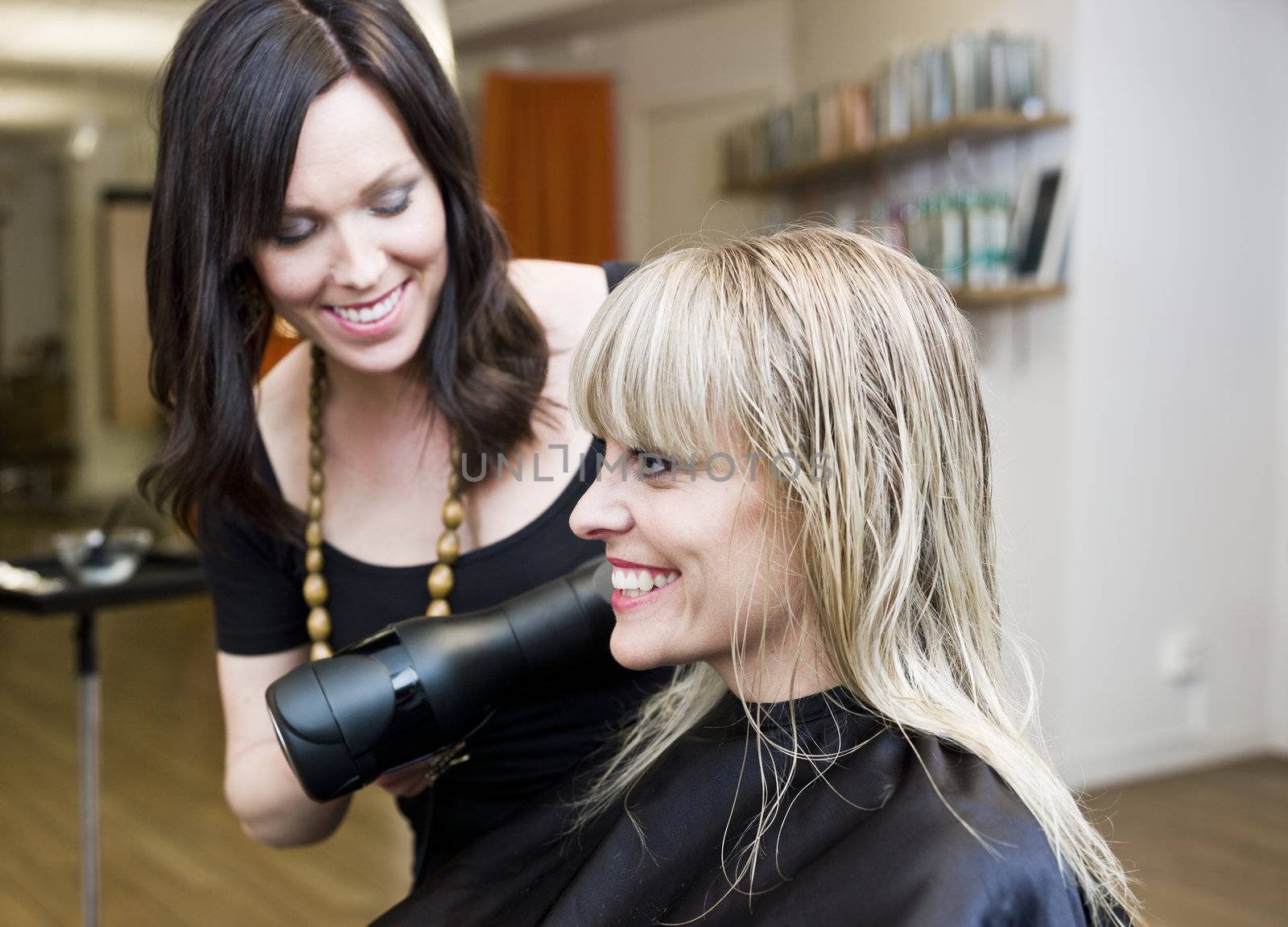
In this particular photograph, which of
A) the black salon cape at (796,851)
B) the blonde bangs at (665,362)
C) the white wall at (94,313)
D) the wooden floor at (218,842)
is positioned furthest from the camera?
the white wall at (94,313)

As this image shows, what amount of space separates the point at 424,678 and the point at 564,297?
1.47ft

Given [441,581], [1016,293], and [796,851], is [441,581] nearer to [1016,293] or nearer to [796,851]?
[796,851]

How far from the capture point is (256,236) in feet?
3.19

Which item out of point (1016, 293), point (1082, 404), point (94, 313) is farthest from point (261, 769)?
point (94, 313)

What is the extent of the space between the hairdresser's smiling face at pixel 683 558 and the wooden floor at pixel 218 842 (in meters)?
1.57

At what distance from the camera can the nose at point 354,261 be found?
974 millimetres

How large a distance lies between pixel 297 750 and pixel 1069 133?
2.88 metres

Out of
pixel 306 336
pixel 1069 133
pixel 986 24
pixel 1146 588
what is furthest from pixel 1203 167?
pixel 306 336

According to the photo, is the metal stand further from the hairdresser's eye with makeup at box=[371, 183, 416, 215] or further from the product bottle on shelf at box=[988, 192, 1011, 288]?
the product bottle on shelf at box=[988, 192, 1011, 288]

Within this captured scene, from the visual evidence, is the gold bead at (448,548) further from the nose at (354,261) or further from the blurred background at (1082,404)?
the blurred background at (1082,404)

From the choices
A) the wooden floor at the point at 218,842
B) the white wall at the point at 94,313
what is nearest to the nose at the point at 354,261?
the wooden floor at the point at 218,842

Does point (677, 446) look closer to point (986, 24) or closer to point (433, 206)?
point (433, 206)

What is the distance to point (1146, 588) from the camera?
132 inches

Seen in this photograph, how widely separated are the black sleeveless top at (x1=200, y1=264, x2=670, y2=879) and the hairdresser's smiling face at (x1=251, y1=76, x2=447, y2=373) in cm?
21
